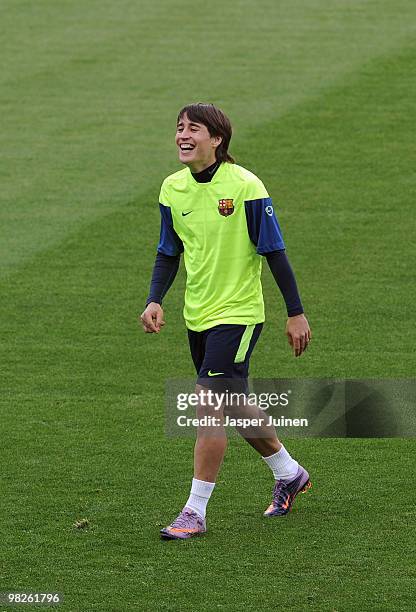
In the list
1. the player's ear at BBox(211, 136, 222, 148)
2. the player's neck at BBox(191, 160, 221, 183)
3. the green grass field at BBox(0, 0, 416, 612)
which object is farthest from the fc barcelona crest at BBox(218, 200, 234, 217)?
the green grass field at BBox(0, 0, 416, 612)

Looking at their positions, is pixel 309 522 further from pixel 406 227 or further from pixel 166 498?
pixel 406 227

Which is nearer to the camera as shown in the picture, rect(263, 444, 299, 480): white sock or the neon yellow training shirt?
the neon yellow training shirt

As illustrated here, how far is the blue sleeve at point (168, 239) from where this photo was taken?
7316mm

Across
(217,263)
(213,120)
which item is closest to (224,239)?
(217,263)

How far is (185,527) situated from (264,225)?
1467 mm

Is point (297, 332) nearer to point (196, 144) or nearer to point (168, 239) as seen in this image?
point (168, 239)

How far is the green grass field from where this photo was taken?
684 cm

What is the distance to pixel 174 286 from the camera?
11742 mm

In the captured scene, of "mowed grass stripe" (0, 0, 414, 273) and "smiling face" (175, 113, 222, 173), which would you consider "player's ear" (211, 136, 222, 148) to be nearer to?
"smiling face" (175, 113, 222, 173)

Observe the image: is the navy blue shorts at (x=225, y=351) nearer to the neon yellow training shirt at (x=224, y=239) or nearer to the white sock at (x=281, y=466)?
the neon yellow training shirt at (x=224, y=239)

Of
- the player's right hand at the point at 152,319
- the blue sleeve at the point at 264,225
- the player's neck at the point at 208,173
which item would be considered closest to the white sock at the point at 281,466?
the player's right hand at the point at 152,319

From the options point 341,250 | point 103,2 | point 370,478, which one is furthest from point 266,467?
point 103,2

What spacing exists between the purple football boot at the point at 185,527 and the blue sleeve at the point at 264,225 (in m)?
1.28

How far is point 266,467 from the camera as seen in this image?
8109 mm
